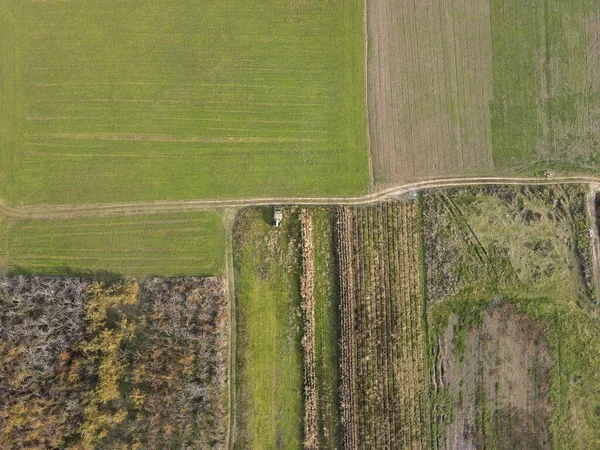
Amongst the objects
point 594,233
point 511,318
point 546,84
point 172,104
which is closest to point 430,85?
point 546,84

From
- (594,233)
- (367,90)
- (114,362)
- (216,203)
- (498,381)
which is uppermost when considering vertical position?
(367,90)

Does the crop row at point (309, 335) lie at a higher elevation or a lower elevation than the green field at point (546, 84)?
lower

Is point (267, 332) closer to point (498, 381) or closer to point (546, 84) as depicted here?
point (498, 381)

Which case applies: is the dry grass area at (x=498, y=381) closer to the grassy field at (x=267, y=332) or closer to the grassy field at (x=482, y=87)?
the grassy field at (x=267, y=332)

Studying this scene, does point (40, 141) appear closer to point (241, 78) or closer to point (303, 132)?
point (241, 78)

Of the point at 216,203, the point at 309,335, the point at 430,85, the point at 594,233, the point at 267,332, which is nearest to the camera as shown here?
the point at 309,335

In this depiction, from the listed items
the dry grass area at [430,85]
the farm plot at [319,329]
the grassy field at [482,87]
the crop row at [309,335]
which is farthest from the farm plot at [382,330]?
the grassy field at [482,87]

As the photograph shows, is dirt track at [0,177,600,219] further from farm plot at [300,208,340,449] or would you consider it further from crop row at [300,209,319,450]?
crop row at [300,209,319,450]
